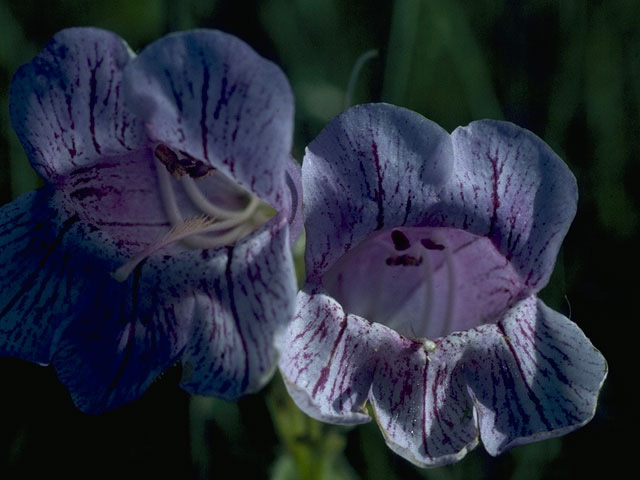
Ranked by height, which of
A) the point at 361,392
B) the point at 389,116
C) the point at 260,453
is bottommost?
the point at 260,453

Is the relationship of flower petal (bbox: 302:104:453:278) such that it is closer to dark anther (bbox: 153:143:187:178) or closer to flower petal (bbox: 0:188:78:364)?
dark anther (bbox: 153:143:187:178)

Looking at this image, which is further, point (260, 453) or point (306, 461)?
point (260, 453)

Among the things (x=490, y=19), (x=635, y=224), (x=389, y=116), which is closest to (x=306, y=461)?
(x=389, y=116)

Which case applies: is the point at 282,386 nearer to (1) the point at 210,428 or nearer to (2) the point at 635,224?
(1) the point at 210,428

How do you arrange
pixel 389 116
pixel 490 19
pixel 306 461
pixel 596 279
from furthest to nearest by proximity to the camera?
1. pixel 490 19
2. pixel 596 279
3. pixel 306 461
4. pixel 389 116

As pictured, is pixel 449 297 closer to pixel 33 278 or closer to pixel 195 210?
pixel 195 210

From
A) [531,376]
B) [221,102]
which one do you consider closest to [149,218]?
[221,102]

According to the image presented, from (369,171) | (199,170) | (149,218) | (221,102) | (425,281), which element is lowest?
(425,281)

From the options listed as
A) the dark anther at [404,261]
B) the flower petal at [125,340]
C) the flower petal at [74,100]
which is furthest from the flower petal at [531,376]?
the flower petal at [74,100]
